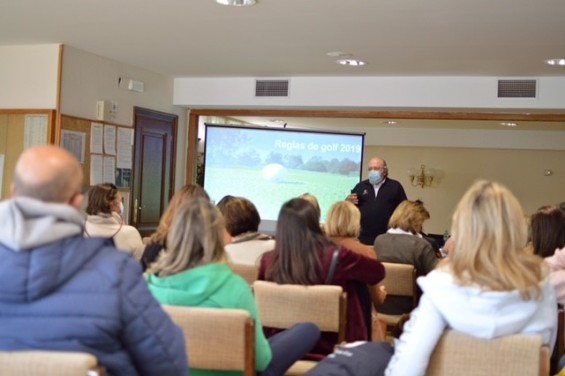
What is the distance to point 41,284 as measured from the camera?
5.51ft

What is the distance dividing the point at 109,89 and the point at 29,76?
840mm

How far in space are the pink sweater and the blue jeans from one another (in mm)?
1165

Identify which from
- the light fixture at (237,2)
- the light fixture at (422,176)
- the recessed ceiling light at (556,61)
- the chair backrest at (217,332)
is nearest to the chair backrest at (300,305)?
the chair backrest at (217,332)

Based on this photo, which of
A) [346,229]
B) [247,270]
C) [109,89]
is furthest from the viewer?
[109,89]

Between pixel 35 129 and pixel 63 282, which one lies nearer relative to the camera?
pixel 63 282

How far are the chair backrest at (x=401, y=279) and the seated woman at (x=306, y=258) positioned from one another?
991mm

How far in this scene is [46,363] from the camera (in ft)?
5.25

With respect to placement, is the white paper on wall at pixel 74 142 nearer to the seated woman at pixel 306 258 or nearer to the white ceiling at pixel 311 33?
the white ceiling at pixel 311 33

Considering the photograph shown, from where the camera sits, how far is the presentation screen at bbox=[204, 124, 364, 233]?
8266mm

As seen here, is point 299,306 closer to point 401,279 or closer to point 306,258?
point 306,258

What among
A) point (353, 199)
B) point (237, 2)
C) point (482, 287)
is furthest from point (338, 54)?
point (482, 287)

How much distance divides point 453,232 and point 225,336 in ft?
2.65

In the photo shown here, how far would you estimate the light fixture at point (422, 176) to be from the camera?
1224 centimetres

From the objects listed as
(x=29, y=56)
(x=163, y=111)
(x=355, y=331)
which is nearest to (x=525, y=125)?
(x=163, y=111)
